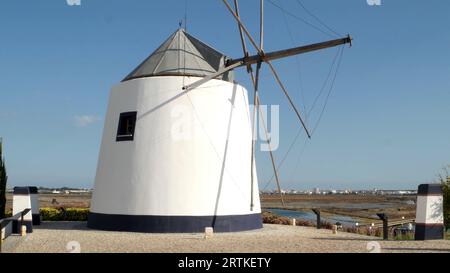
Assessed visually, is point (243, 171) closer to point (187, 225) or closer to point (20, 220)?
point (187, 225)

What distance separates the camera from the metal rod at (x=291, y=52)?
58.6 ft

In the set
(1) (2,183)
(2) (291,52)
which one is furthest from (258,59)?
(1) (2,183)

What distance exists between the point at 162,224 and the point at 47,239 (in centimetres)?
397

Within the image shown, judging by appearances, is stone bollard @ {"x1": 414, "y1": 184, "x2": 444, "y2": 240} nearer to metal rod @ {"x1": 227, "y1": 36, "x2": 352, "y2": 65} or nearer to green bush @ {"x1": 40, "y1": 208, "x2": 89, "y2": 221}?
metal rod @ {"x1": 227, "y1": 36, "x2": 352, "y2": 65}

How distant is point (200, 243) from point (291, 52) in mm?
8365

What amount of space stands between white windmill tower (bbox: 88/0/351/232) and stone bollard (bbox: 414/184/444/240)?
608 centimetres

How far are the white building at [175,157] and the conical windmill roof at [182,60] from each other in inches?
2.2

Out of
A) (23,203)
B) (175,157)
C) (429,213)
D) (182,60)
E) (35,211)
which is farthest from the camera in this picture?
(35,211)

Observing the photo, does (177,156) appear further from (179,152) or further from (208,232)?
(208,232)

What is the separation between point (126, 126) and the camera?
62.7ft

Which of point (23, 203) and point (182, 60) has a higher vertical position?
point (182, 60)

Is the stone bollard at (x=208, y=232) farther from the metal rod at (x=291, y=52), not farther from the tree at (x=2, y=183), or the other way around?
the tree at (x=2, y=183)

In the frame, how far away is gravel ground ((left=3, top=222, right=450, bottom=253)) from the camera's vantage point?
1326 cm
